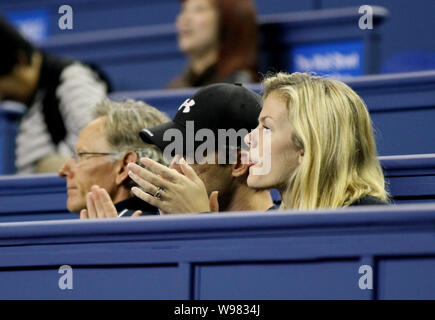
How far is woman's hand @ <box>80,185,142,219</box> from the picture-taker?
1.51 m

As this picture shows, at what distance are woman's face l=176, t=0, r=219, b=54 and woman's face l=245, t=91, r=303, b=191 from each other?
3.56ft

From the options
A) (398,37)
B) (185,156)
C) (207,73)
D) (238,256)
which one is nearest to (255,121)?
(185,156)

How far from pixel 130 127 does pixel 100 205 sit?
240mm

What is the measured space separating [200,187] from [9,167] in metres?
1.03

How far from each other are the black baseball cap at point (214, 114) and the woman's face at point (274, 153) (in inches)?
4.7

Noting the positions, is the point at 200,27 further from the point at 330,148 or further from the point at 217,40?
the point at 330,148

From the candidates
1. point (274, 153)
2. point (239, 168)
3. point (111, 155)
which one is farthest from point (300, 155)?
point (111, 155)

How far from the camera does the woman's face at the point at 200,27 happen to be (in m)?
2.46

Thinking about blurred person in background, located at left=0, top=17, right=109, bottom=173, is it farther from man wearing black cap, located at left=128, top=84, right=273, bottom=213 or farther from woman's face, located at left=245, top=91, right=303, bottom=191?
woman's face, located at left=245, top=91, right=303, bottom=191

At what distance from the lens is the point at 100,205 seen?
1523 millimetres

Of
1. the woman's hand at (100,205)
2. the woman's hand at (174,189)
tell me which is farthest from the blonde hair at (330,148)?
the woman's hand at (100,205)

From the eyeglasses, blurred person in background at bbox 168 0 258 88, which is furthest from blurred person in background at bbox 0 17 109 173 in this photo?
the eyeglasses

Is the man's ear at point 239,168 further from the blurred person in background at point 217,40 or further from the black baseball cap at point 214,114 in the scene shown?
the blurred person in background at point 217,40
